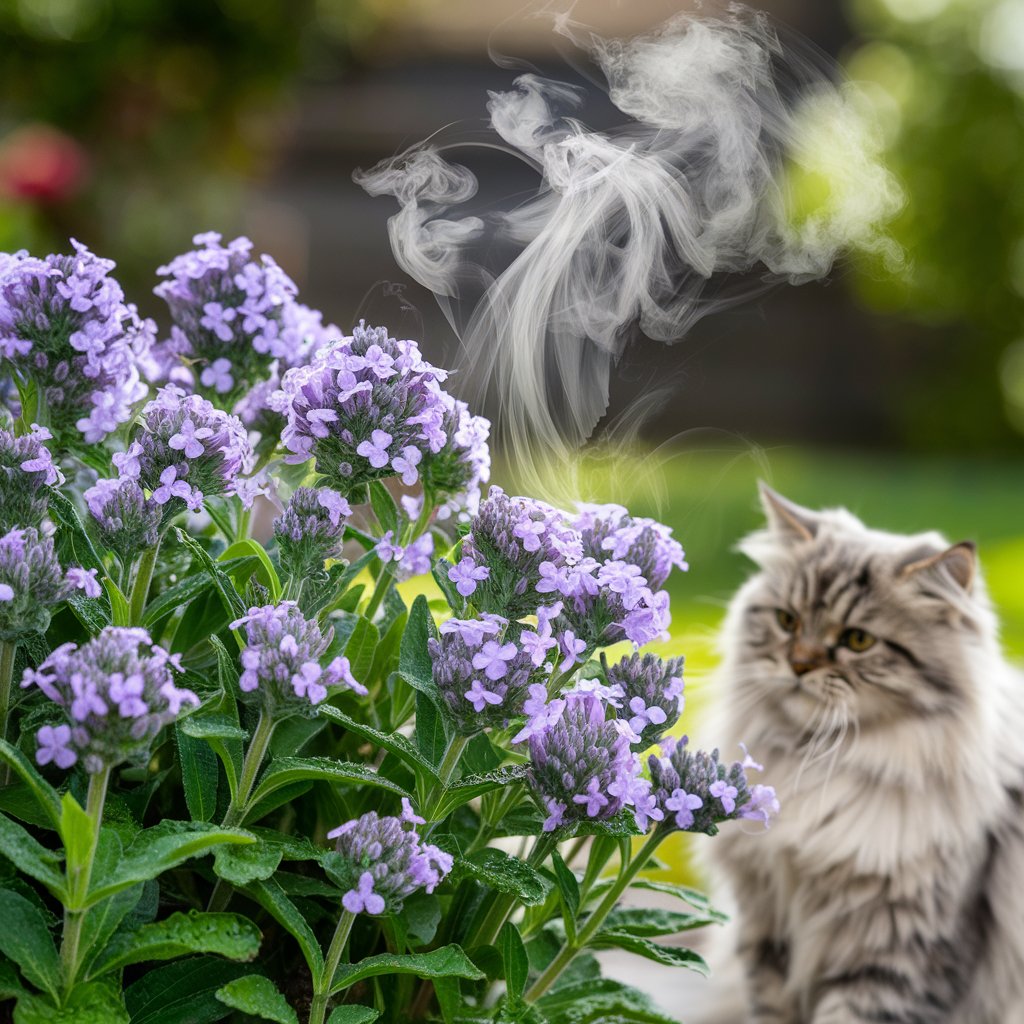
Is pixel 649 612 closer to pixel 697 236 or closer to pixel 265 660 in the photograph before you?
pixel 265 660

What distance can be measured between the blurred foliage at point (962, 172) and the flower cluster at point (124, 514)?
8.15 meters

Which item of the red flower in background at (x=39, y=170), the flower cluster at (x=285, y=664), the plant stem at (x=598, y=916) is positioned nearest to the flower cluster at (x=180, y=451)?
the flower cluster at (x=285, y=664)

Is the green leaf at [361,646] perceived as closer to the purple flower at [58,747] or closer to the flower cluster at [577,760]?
the flower cluster at [577,760]

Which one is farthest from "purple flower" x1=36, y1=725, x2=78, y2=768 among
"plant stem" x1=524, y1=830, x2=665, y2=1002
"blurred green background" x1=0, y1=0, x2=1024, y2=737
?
"blurred green background" x1=0, y1=0, x2=1024, y2=737

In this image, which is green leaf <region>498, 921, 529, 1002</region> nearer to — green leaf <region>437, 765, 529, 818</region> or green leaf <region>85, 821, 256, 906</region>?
green leaf <region>437, 765, 529, 818</region>

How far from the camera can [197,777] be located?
2.94 ft

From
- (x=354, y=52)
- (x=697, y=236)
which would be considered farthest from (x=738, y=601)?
(x=354, y=52)

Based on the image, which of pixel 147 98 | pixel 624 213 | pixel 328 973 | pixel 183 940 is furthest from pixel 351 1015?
pixel 147 98

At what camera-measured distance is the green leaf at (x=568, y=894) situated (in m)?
0.99

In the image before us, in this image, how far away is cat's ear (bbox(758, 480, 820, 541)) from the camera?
1.96 meters

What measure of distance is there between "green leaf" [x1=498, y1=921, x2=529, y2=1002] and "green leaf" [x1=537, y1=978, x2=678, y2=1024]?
132 millimetres

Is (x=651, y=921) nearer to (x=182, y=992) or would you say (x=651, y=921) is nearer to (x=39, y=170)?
(x=182, y=992)

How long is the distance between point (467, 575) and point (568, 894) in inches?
12.3

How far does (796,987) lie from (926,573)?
628mm
